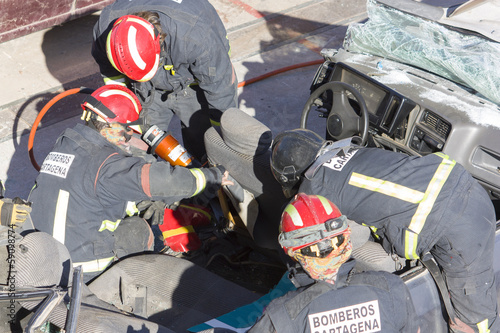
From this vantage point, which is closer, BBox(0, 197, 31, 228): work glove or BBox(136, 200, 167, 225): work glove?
BBox(0, 197, 31, 228): work glove

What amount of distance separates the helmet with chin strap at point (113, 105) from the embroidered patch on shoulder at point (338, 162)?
56.5 inches

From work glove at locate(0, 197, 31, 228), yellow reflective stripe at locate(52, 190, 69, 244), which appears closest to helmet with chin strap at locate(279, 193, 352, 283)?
work glove at locate(0, 197, 31, 228)

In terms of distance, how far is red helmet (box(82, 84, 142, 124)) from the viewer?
368 centimetres

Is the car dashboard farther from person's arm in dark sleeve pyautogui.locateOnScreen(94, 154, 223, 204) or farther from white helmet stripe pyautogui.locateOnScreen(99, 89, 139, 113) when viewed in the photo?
white helmet stripe pyautogui.locateOnScreen(99, 89, 139, 113)

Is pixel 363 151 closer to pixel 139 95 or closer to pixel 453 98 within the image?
pixel 453 98

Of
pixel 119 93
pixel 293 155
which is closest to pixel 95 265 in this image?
pixel 119 93

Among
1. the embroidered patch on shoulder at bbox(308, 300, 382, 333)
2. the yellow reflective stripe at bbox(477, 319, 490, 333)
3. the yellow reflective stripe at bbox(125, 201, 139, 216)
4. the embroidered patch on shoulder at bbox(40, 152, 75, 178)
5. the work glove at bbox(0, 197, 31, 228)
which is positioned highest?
the embroidered patch on shoulder at bbox(308, 300, 382, 333)

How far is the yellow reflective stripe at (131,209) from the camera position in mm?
3992

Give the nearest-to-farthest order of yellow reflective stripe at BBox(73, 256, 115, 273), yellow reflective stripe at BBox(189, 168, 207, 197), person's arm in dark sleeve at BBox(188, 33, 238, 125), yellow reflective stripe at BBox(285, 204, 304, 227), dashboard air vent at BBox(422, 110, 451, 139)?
yellow reflective stripe at BBox(285, 204, 304, 227)
yellow reflective stripe at BBox(73, 256, 115, 273)
yellow reflective stripe at BBox(189, 168, 207, 197)
dashboard air vent at BBox(422, 110, 451, 139)
person's arm in dark sleeve at BBox(188, 33, 238, 125)

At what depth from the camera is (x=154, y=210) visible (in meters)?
4.03

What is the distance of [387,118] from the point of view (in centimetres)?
417

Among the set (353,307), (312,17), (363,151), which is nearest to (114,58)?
(363,151)

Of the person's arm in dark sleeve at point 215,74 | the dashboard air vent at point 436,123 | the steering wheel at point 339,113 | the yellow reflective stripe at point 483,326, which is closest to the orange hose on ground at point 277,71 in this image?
the person's arm in dark sleeve at point 215,74

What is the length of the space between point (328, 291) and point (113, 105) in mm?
2028
